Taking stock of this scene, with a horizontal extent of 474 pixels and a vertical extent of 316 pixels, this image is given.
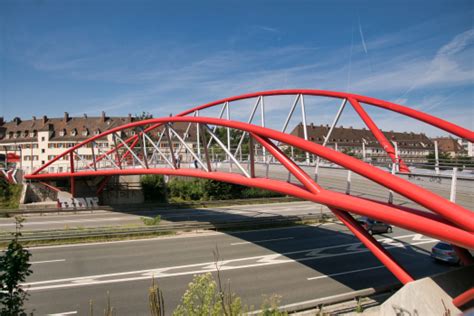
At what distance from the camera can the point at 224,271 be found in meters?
15.9

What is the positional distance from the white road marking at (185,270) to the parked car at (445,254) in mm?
3714

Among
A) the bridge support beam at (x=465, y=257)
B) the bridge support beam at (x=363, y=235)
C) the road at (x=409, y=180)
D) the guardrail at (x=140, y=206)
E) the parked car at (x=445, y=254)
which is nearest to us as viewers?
the bridge support beam at (x=465, y=257)

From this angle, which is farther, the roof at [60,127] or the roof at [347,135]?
the roof at [347,135]

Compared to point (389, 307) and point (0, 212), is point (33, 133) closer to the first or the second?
point (0, 212)

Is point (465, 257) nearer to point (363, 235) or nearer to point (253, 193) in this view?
point (363, 235)

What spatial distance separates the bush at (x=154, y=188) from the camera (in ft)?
130

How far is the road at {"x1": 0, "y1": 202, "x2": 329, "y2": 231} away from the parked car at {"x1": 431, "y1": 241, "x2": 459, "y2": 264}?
14.0m

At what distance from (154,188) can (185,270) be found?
82.8ft

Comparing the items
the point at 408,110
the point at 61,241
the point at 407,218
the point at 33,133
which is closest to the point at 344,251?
the point at 408,110

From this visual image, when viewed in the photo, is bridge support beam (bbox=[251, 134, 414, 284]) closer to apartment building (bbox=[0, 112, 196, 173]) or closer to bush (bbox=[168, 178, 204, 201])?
bush (bbox=[168, 178, 204, 201])

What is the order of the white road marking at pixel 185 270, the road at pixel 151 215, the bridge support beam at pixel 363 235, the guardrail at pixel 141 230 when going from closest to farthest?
the bridge support beam at pixel 363 235 < the white road marking at pixel 185 270 < the guardrail at pixel 141 230 < the road at pixel 151 215

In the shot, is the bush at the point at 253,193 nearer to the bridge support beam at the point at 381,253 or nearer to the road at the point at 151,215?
the road at the point at 151,215

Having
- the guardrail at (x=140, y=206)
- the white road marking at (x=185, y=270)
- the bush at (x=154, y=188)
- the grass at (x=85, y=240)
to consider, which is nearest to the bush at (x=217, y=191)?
the guardrail at (x=140, y=206)

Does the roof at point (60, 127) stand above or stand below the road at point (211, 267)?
above
